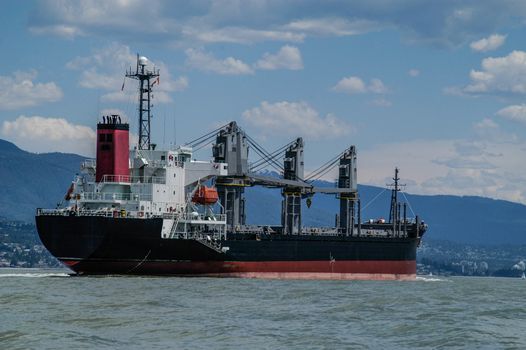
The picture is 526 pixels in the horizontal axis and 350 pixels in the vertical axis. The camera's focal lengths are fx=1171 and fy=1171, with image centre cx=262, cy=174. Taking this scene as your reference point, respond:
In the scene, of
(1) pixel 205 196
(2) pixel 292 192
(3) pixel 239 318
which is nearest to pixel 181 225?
(1) pixel 205 196

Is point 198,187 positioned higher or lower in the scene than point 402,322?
higher

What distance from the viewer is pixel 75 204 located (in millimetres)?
67938

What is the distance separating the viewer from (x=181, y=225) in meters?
70.2

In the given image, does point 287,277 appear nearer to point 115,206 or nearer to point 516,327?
point 115,206

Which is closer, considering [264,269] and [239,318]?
[239,318]

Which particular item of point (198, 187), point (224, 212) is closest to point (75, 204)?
point (198, 187)

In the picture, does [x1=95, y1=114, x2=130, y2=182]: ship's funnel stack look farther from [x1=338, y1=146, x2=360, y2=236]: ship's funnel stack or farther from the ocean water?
[x1=338, y1=146, x2=360, y2=236]: ship's funnel stack

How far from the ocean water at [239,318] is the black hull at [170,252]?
219 inches

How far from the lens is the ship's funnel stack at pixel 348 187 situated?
301 feet

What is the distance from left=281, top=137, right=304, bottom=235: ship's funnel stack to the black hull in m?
4.34

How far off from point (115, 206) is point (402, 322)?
29594 mm

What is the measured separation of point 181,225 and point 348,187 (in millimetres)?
27797

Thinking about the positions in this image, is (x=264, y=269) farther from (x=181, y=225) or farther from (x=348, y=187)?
(x=348, y=187)

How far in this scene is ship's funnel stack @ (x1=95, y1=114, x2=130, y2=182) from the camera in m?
67.9
